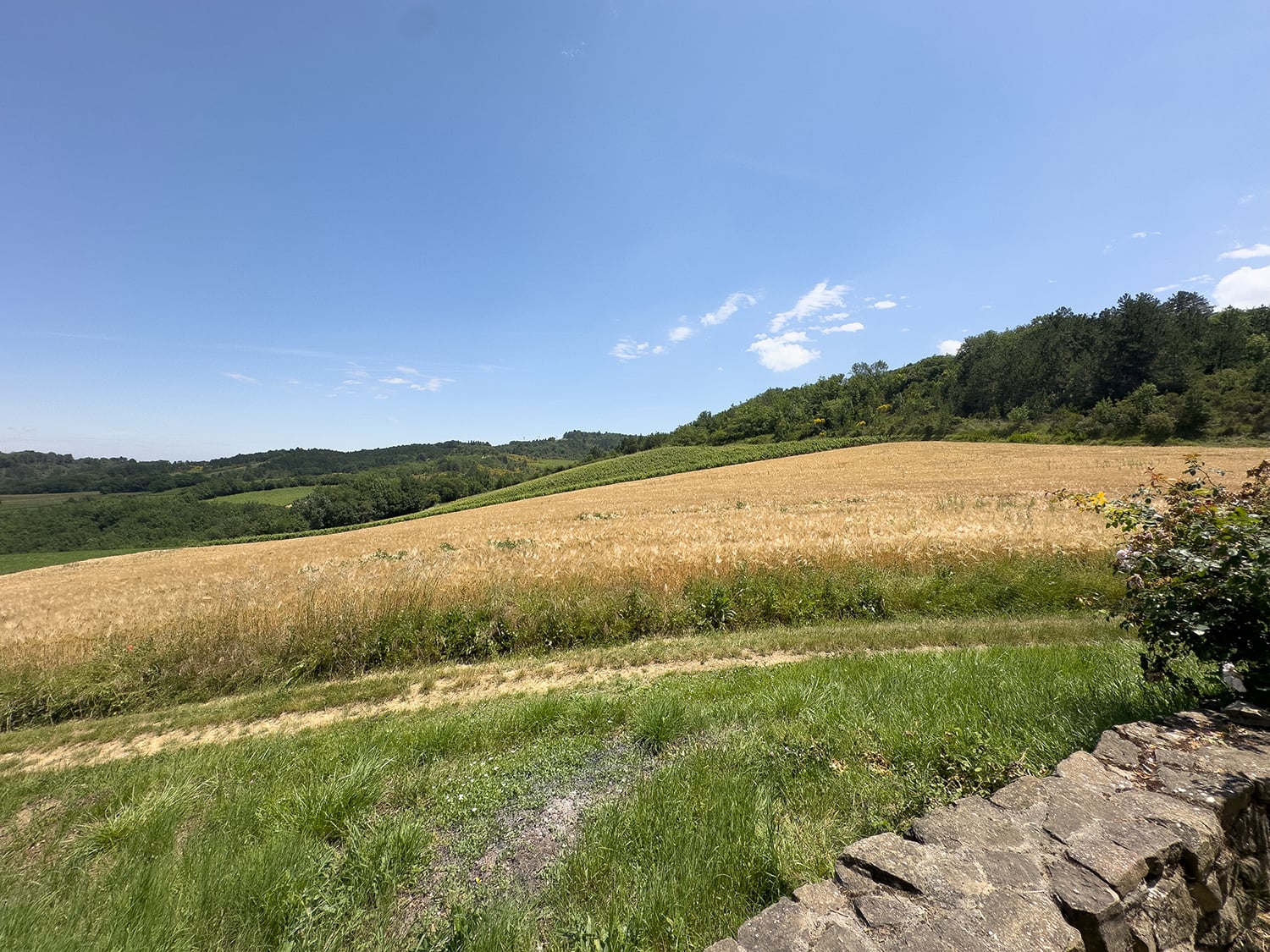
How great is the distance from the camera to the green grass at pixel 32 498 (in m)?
116

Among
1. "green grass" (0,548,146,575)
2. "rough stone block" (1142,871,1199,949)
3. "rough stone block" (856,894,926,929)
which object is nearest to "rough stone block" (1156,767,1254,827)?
"rough stone block" (1142,871,1199,949)

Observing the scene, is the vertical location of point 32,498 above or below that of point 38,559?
above

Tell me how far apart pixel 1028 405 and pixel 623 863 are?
309 feet

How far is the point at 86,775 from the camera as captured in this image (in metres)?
5.06

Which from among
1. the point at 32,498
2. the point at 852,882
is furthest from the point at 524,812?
the point at 32,498

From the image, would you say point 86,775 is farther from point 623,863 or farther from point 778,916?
point 778,916

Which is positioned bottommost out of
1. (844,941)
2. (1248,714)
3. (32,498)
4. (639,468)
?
(639,468)

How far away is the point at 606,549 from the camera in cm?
1419

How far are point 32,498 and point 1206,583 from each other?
213557 mm

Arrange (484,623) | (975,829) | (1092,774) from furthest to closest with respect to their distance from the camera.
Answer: (484,623)
(1092,774)
(975,829)

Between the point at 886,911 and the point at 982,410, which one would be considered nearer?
the point at 886,911

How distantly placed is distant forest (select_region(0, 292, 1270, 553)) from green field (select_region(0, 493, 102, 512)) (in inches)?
209

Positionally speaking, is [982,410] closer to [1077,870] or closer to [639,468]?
[639,468]

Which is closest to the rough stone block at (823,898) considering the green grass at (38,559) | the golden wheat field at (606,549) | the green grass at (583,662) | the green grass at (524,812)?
the green grass at (524,812)
